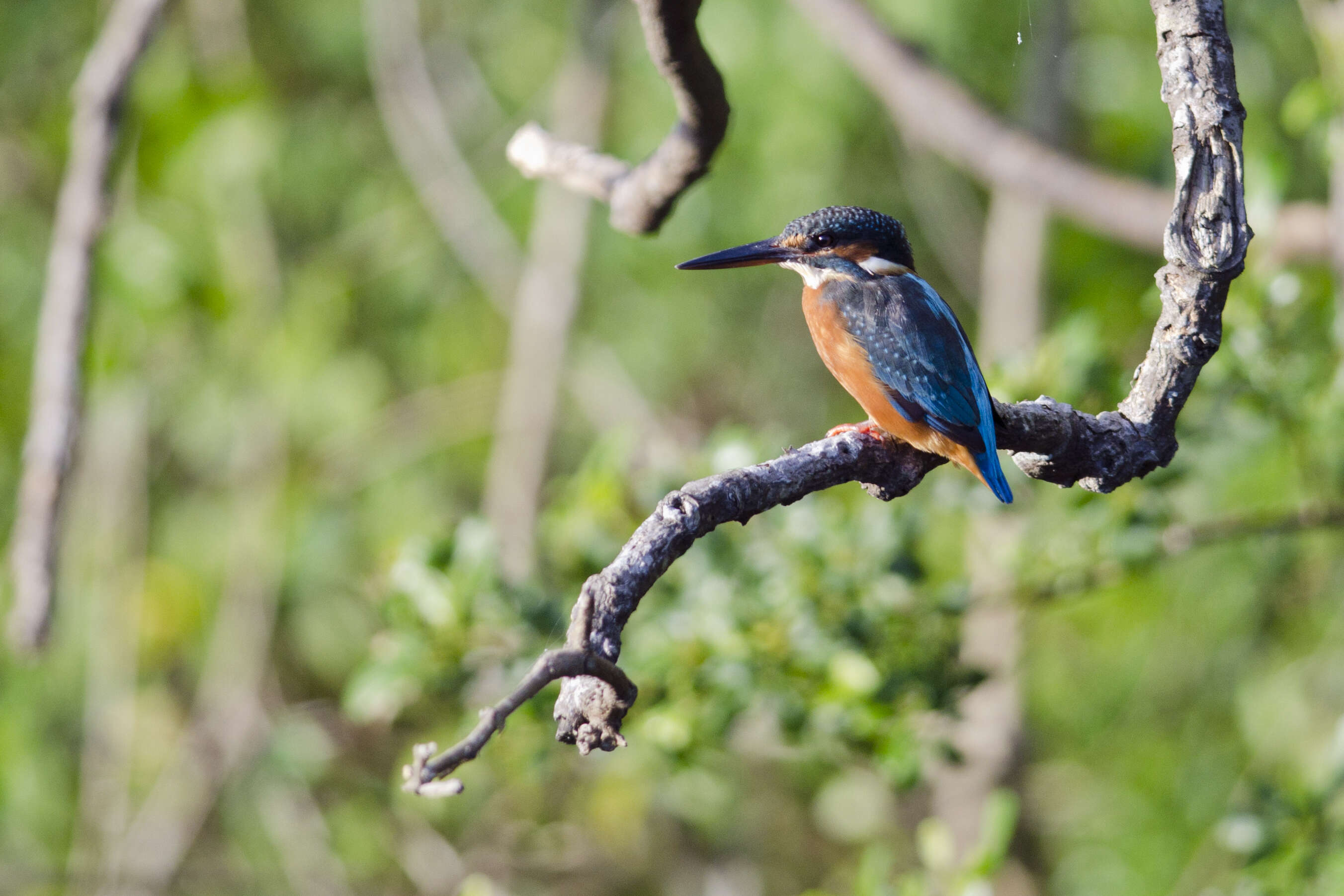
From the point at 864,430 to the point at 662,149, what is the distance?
→ 0.45 metres

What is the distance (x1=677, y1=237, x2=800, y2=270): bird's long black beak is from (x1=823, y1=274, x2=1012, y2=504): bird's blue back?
85 millimetres

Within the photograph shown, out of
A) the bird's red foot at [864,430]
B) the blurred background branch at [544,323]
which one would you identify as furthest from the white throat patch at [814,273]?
the blurred background branch at [544,323]

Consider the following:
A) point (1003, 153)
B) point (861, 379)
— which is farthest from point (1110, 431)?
point (1003, 153)

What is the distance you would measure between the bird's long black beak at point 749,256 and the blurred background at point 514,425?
75 cm

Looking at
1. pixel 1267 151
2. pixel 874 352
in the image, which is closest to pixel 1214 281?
pixel 874 352

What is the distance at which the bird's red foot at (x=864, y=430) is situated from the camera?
4.80 ft

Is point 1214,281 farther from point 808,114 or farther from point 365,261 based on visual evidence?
point 365,261

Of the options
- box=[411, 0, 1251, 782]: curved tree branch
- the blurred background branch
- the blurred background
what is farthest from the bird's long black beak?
the blurred background branch

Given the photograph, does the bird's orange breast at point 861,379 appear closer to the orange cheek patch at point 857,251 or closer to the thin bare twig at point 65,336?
the orange cheek patch at point 857,251

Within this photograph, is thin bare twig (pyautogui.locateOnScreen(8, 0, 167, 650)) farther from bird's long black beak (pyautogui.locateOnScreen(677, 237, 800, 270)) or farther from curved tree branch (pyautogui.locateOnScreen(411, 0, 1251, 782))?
curved tree branch (pyautogui.locateOnScreen(411, 0, 1251, 782))

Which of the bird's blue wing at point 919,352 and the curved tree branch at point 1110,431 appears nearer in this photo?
the curved tree branch at point 1110,431

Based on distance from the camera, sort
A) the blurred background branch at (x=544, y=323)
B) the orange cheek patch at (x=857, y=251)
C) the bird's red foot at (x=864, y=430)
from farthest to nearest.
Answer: the blurred background branch at (x=544, y=323) → the orange cheek patch at (x=857, y=251) → the bird's red foot at (x=864, y=430)

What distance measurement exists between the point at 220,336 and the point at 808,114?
8.00 ft

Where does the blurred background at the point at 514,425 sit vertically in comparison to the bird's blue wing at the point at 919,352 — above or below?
below
